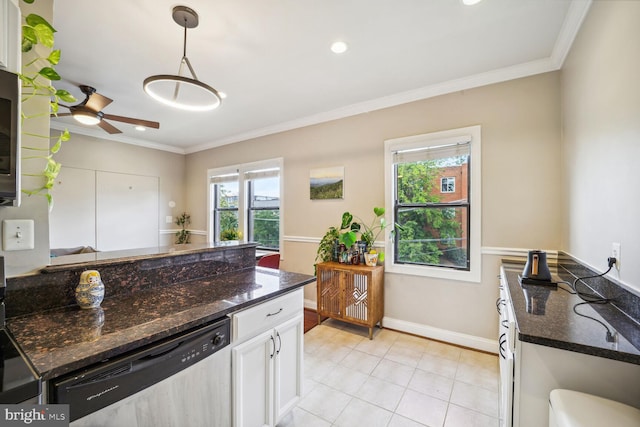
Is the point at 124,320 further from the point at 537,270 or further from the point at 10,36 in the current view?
the point at 537,270

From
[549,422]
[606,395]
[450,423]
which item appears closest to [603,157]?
[606,395]

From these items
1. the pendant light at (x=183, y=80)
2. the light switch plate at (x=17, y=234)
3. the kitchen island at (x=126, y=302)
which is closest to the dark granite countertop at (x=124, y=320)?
the kitchen island at (x=126, y=302)

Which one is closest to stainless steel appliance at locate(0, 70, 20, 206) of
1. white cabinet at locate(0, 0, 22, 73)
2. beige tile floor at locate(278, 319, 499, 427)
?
white cabinet at locate(0, 0, 22, 73)

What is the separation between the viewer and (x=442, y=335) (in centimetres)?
279

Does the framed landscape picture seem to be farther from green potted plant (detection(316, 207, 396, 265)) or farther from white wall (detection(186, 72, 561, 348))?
green potted plant (detection(316, 207, 396, 265))

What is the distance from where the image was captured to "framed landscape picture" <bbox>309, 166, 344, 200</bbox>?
11.5 feet

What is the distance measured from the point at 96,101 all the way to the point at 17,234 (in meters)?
2.04

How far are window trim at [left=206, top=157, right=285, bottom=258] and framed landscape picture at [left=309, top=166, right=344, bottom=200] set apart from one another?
578 millimetres

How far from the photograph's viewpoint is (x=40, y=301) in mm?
1186

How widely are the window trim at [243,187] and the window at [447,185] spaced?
2240 mm

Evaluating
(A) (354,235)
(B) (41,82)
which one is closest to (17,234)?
(B) (41,82)

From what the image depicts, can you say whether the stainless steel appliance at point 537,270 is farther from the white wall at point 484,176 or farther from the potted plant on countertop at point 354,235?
the potted plant on countertop at point 354,235

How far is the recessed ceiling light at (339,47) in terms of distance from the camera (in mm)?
2111

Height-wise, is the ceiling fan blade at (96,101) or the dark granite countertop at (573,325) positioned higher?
the ceiling fan blade at (96,101)
